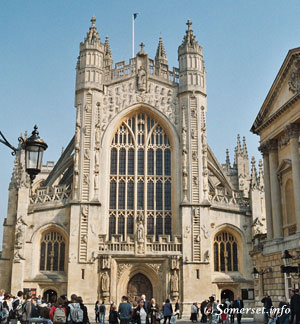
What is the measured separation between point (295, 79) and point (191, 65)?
1526cm

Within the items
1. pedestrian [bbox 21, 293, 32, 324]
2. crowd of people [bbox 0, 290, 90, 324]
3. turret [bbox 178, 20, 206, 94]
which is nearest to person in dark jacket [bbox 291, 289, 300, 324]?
crowd of people [bbox 0, 290, 90, 324]

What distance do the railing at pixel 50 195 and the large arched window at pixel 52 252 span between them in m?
2.20

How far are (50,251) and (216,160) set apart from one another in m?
13.8

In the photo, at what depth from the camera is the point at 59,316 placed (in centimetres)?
1022

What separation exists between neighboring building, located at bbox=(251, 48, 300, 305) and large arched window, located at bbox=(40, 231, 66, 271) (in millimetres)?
14003

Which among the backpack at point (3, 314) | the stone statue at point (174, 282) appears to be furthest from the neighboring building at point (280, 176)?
the backpack at point (3, 314)

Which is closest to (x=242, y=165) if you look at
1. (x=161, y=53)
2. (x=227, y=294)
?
(x=227, y=294)

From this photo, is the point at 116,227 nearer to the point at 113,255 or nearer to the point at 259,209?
the point at 113,255

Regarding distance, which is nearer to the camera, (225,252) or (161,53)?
(225,252)

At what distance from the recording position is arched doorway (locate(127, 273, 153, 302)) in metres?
31.4

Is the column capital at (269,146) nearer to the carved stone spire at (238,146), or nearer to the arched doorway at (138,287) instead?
the arched doorway at (138,287)

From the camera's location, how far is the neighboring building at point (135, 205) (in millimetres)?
30859

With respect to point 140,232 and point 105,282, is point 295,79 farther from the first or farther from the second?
point 105,282

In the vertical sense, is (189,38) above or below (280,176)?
above
